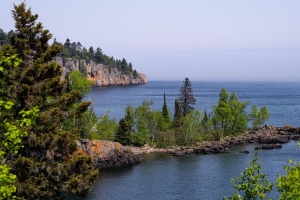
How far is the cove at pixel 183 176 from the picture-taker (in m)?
41.4

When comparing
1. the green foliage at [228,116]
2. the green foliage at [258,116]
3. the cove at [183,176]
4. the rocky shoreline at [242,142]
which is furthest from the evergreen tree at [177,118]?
the green foliage at [258,116]

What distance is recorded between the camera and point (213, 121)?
78125mm

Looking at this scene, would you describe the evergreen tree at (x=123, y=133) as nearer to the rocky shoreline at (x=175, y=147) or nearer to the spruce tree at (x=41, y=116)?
the rocky shoreline at (x=175, y=147)

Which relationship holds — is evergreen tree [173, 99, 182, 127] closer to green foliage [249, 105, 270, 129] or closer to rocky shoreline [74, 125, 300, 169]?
rocky shoreline [74, 125, 300, 169]

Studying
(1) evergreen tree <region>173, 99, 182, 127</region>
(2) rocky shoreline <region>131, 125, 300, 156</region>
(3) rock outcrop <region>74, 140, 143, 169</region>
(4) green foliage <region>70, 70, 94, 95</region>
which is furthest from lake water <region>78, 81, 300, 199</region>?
(4) green foliage <region>70, 70, 94, 95</region>

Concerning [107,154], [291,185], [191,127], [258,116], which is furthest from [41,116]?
[258,116]

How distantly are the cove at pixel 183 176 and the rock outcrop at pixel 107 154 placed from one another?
1629 millimetres

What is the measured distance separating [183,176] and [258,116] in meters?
39.9

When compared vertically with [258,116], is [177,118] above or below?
above

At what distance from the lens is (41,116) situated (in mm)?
18047

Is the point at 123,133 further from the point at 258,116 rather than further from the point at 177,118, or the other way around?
the point at 258,116

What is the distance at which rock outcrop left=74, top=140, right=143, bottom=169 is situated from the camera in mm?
55450

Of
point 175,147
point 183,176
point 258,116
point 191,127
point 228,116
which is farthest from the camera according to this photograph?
point 258,116

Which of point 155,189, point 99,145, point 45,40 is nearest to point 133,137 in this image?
point 99,145
